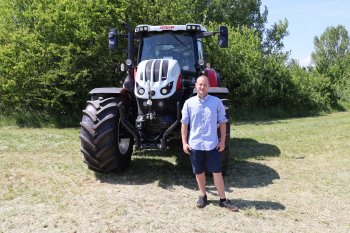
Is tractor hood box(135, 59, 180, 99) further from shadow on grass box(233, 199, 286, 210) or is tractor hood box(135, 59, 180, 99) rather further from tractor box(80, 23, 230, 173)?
shadow on grass box(233, 199, 286, 210)

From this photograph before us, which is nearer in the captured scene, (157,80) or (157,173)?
(157,80)

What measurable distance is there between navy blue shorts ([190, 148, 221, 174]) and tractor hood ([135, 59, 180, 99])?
4.44 feet

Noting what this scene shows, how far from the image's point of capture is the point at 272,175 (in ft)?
22.1

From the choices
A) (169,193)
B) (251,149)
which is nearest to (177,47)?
(169,193)

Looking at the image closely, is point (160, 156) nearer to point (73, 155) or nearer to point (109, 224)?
point (73, 155)

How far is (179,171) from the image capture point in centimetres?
694

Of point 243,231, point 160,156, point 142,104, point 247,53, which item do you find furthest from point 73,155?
point 247,53

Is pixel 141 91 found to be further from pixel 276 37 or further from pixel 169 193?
pixel 276 37

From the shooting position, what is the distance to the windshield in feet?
24.0

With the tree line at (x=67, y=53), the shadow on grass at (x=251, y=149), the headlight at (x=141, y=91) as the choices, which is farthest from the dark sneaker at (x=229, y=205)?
the tree line at (x=67, y=53)

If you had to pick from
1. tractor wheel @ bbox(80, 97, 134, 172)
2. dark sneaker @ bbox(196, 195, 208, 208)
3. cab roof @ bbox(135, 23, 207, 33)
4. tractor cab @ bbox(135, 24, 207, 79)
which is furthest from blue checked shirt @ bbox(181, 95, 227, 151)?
cab roof @ bbox(135, 23, 207, 33)

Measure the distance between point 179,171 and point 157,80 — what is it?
1.66 m

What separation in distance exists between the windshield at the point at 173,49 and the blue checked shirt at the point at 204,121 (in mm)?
2211

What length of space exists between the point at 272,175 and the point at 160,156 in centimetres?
239
